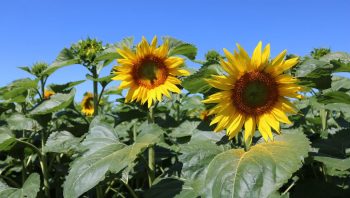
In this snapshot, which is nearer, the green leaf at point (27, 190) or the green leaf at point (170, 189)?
the green leaf at point (170, 189)

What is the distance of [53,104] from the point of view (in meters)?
2.83

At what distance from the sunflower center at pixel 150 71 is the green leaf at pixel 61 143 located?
508 millimetres

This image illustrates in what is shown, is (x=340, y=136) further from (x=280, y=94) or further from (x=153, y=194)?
(x=153, y=194)

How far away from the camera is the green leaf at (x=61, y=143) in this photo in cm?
272

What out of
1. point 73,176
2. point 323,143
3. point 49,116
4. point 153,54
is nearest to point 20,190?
point 49,116

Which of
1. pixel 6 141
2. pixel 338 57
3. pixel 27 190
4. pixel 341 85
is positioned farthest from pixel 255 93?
pixel 6 141

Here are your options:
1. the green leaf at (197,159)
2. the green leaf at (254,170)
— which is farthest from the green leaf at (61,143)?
the green leaf at (254,170)

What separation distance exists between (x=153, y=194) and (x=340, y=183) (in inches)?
41.0

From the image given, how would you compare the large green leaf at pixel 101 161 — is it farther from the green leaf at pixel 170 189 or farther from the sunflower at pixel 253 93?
the sunflower at pixel 253 93

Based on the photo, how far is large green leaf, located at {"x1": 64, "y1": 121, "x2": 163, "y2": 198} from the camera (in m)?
2.04

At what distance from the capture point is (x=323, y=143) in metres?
2.25

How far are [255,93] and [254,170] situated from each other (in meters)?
0.49

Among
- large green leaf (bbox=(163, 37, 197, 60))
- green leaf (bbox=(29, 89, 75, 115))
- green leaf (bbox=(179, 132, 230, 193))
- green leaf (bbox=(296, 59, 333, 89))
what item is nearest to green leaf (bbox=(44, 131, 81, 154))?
green leaf (bbox=(29, 89, 75, 115))

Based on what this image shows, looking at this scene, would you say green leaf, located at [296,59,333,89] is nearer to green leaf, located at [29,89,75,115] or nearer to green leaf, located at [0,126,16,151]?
green leaf, located at [29,89,75,115]
